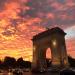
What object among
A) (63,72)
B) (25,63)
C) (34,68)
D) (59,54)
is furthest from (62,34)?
(25,63)

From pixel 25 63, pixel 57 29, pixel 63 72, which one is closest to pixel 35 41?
pixel 57 29

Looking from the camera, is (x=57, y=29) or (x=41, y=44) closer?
(x=57, y=29)

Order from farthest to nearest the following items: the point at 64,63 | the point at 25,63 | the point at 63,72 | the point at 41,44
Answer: the point at 25,63
the point at 41,44
the point at 64,63
the point at 63,72

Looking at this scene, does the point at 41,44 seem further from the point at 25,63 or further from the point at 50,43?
the point at 25,63

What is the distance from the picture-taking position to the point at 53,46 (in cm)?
7081

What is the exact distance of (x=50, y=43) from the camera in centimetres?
7212

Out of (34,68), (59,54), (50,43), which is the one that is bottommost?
(34,68)

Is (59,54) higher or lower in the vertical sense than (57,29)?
lower

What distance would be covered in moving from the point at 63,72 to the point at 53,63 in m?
51.7

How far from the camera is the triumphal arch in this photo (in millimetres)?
68500

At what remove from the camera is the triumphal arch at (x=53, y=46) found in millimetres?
68500

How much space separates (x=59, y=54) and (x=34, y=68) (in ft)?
53.6

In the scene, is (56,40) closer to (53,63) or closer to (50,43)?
(50,43)

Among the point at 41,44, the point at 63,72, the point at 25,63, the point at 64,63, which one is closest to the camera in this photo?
the point at 63,72
